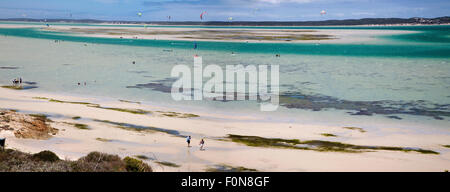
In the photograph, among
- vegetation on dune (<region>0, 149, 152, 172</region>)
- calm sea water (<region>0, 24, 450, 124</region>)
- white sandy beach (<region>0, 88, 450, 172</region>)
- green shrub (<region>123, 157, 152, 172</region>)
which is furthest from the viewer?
calm sea water (<region>0, 24, 450, 124</region>)

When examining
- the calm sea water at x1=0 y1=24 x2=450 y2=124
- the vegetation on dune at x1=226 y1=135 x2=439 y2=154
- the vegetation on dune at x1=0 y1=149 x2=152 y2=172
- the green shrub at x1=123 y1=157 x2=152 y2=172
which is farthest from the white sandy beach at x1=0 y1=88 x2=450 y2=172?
the calm sea water at x1=0 y1=24 x2=450 y2=124

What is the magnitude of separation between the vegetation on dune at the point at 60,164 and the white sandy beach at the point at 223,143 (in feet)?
7.58

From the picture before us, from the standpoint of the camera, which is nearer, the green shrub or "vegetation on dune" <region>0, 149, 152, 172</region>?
"vegetation on dune" <region>0, 149, 152, 172</region>

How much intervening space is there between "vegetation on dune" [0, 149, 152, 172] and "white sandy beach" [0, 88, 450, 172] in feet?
7.58

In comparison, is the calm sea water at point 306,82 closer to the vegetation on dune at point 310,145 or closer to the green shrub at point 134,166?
the vegetation on dune at point 310,145

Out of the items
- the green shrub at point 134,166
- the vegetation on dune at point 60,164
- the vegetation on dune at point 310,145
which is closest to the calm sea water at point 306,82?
the vegetation on dune at point 310,145

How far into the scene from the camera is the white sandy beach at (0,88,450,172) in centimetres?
1488

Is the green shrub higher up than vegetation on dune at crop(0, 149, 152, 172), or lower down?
lower down

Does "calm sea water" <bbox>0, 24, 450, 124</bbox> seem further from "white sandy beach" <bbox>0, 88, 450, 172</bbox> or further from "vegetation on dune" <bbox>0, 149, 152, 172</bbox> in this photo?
"vegetation on dune" <bbox>0, 149, 152, 172</bbox>

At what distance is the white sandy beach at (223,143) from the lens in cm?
1488

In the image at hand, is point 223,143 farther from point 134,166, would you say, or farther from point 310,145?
point 134,166

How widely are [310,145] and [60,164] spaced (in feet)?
35.3

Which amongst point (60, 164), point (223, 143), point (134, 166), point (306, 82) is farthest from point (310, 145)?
point (306, 82)
